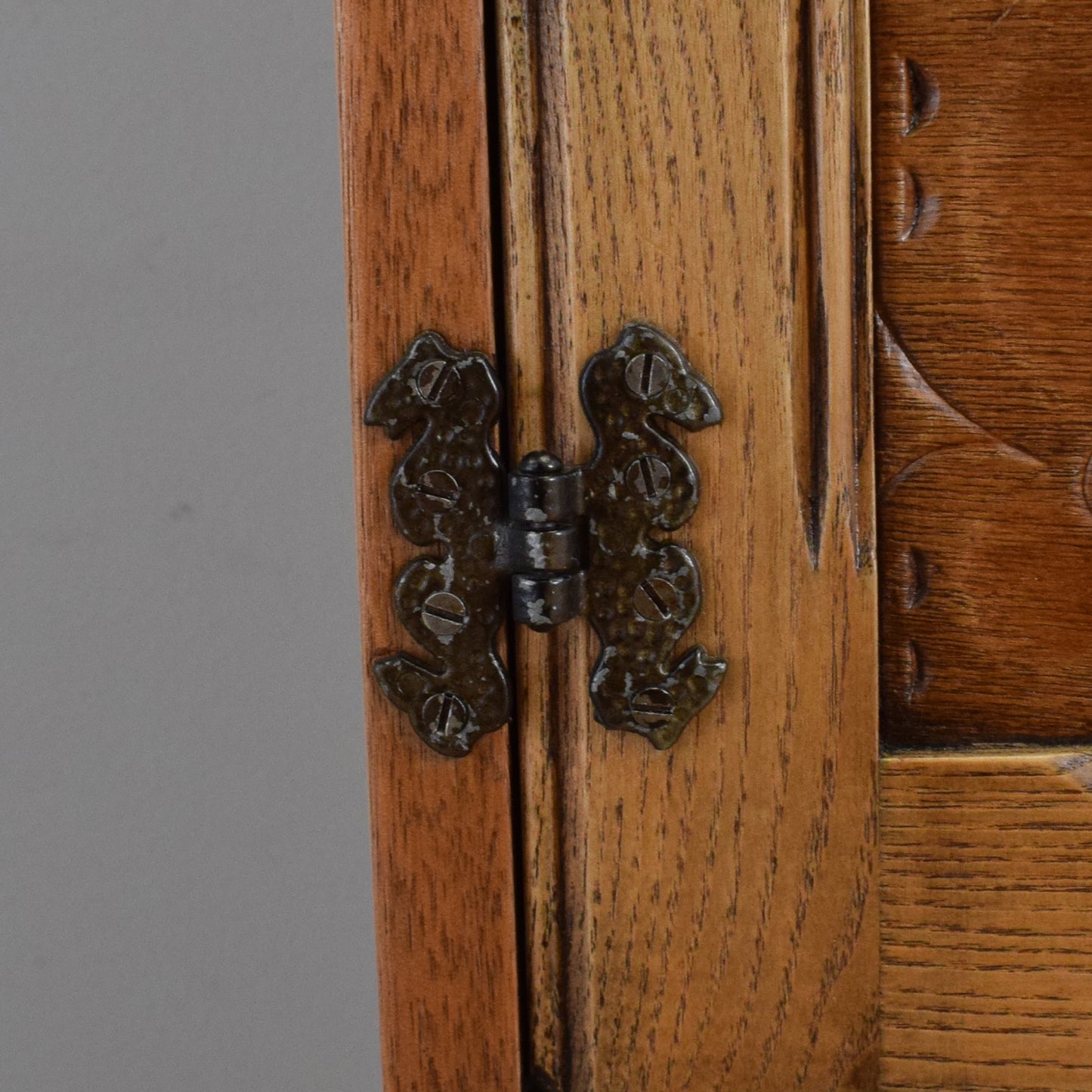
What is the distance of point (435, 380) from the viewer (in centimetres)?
44

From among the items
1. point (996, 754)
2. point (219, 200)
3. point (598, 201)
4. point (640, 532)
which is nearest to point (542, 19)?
point (598, 201)

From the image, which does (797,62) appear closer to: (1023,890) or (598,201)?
(598,201)

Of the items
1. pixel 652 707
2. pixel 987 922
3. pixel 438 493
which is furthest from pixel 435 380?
pixel 987 922

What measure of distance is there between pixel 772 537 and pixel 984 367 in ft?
0.33

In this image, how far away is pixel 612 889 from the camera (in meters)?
0.47

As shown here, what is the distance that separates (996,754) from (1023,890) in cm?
5

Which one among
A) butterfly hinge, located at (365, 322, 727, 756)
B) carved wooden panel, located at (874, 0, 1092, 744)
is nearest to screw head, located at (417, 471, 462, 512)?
butterfly hinge, located at (365, 322, 727, 756)

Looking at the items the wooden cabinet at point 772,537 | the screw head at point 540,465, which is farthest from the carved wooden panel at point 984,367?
the screw head at point 540,465

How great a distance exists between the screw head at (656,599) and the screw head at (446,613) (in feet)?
0.21

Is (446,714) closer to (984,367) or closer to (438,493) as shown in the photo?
(438,493)

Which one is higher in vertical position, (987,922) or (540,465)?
(540,465)

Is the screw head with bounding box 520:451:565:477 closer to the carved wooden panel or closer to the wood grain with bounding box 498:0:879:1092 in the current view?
the wood grain with bounding box 498:0:879:1092

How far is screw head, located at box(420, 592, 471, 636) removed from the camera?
456 millimetres

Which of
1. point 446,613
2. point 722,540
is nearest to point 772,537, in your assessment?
point 722,540
